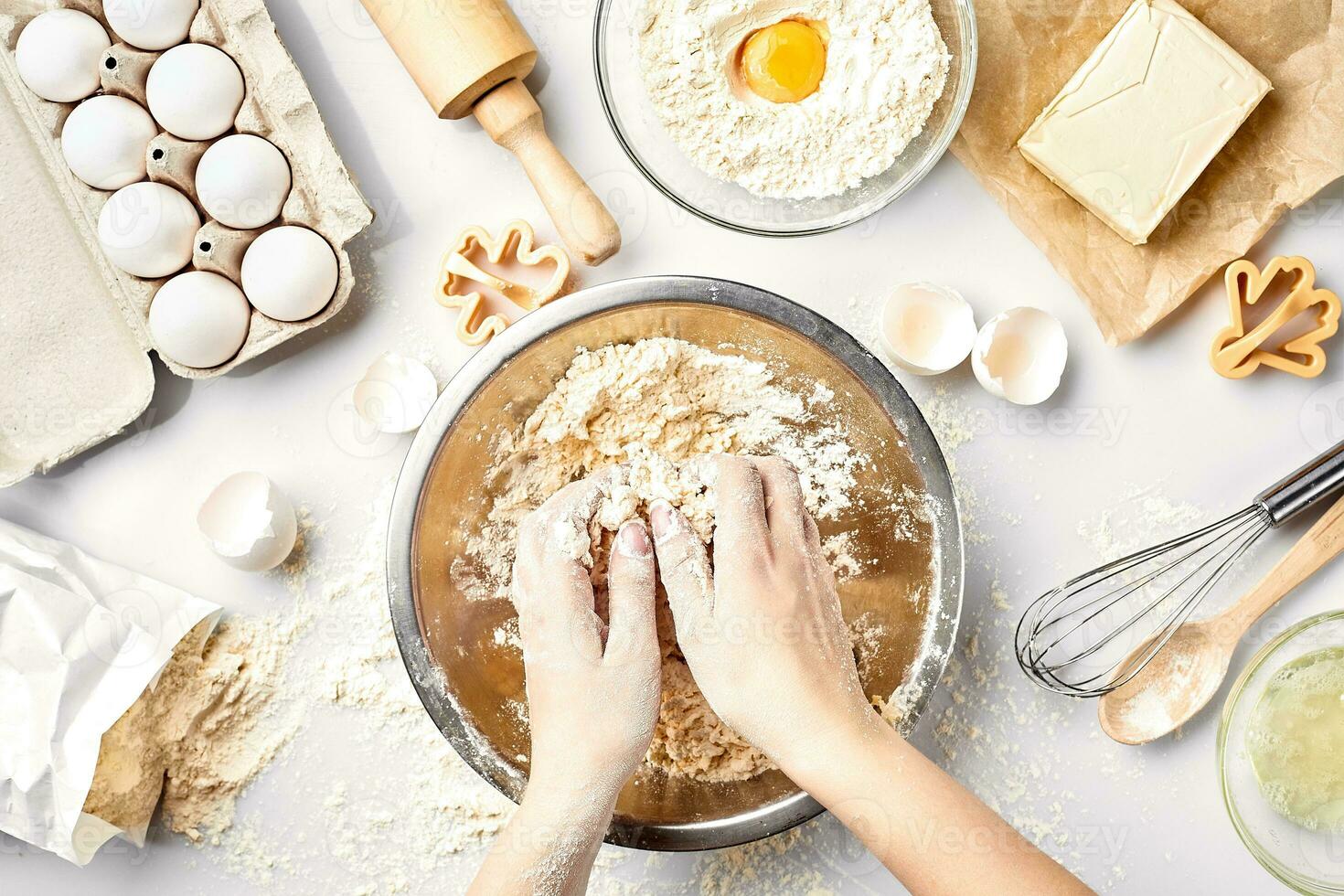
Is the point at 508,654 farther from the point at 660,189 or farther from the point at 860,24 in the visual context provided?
the point at 860,24

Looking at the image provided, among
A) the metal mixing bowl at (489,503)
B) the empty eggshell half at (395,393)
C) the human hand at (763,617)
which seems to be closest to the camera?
the human hand at (763,617)

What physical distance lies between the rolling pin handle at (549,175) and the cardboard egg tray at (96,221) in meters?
0.23

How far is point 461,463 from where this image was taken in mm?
1212

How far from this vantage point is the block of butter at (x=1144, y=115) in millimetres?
1326

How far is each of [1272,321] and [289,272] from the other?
1388mm

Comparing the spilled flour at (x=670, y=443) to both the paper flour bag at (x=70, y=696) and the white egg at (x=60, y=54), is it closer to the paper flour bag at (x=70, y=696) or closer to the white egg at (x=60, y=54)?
the paper flour bag at (x=70, y=696)

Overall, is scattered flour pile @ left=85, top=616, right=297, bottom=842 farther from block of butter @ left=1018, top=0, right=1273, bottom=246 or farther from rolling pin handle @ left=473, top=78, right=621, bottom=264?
block of butter @ left=1018, top=0, right=1273, bottom=246

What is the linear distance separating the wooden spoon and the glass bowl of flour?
76cm

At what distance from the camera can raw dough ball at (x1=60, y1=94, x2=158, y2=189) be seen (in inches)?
52.1

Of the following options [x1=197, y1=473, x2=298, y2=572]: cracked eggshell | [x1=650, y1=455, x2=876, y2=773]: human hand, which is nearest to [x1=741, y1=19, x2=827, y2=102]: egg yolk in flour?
[x1=650, y1=455, x2=876, y2=773]: human hand

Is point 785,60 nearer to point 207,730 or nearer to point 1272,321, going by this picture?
point 1272,321

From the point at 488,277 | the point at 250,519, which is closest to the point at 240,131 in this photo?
the point at 488,277

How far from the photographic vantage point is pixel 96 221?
1368 mm

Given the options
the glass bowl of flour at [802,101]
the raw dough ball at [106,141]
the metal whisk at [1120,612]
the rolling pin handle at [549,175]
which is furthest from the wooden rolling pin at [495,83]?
the metal whisk at [1120,612]
